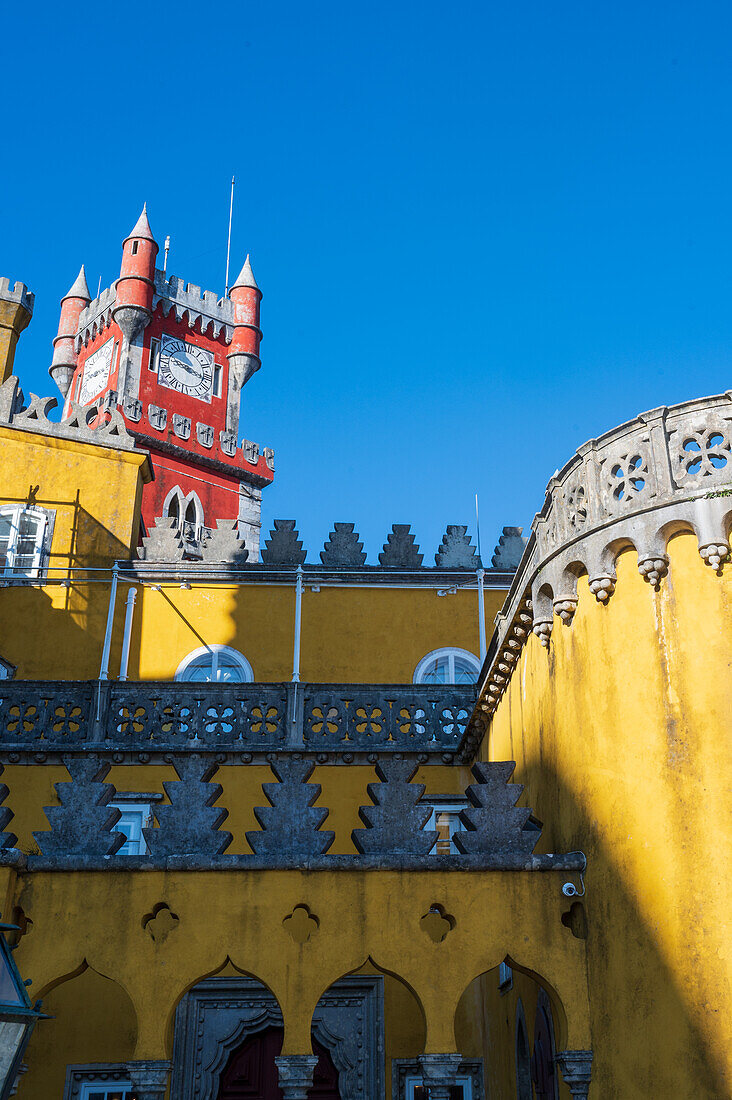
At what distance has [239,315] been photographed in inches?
1868

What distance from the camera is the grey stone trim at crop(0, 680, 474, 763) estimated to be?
16.0m

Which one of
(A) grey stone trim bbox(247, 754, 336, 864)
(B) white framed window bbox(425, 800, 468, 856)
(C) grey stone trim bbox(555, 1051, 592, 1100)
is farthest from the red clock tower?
(C) grey stone trim bbox(555, 1051, 592, 1100)

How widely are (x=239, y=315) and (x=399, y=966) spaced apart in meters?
41.2

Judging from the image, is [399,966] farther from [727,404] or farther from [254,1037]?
[254,1037]

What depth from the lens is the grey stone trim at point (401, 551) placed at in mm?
20547

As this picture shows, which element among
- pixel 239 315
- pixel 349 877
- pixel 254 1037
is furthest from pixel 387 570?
pixel 239 315

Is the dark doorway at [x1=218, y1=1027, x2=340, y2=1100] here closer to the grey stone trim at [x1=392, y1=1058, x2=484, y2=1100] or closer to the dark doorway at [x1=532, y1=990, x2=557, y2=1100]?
the grey stone trim at [x1=392, y1=1058, x2=484, y2=1100]

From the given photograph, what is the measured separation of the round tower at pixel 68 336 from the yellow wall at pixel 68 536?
25.9 meters

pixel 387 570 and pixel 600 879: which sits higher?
pixel 387 570

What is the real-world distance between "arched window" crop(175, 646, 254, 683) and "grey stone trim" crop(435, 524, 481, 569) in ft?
13.5

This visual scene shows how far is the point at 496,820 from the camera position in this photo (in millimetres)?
9391

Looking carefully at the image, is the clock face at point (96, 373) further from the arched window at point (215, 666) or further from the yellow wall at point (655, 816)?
the yellow wall at point (655, 816)

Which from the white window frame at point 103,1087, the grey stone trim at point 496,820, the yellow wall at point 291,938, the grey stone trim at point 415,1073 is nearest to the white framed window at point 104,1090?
the white window frame at point 103,1087

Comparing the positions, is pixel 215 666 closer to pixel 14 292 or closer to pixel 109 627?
pixel 109 627
